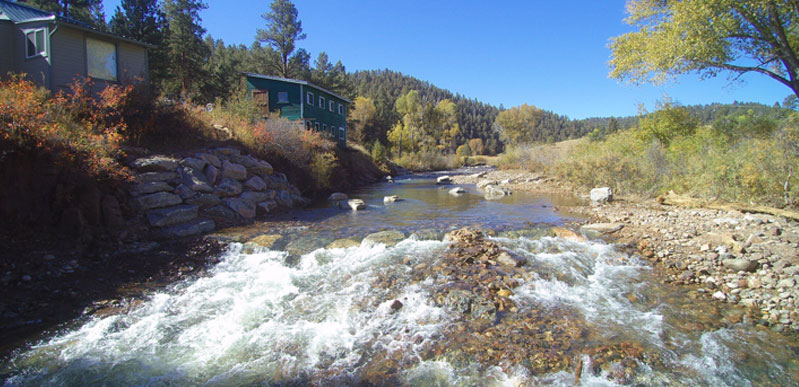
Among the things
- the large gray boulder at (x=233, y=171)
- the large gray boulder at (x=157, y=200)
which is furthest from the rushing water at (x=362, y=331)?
the large gray boulder at (x=233, y=171)

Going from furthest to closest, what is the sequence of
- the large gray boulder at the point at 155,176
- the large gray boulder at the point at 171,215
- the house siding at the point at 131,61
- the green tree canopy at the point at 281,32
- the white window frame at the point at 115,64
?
the green tree canopy at the point at 281,32, the house siding at the point at 131,61, the white window frame at the point at 115,64, the large gray boulder at the point at 155,176, the large gray boulder at the point at 171,215

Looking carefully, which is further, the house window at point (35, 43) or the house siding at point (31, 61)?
the house window at point (35, 43)

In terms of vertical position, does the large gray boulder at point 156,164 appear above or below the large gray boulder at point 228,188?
above

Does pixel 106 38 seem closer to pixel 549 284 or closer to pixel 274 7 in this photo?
pixel 549 284

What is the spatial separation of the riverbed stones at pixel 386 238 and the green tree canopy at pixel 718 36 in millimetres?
9801

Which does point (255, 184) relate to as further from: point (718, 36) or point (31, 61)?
point (718, 36)

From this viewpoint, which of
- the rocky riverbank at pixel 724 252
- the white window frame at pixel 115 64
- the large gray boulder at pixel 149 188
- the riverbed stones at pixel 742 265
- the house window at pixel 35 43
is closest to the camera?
the rocky riverbank at pixel 724 252

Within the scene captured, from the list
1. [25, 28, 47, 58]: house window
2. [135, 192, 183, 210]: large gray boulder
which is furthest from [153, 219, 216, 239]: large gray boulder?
[25, 28, 47, 58]: house window

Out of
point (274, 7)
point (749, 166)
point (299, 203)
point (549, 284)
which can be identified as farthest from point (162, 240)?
point (274, 7)

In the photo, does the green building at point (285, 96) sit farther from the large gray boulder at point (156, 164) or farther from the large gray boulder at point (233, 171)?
the large gray boulder at point (156, 164)

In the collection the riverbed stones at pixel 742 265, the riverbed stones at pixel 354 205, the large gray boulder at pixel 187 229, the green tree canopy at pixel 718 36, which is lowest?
the riverbed stones at pixel 742 265

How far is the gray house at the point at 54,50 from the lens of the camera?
45.0 ft

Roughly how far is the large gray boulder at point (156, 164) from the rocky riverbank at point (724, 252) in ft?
38.9

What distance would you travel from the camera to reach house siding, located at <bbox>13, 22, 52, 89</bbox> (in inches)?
538
